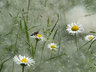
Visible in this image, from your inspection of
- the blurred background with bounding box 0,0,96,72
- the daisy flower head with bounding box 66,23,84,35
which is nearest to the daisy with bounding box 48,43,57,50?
the blurred background with bounding box 0,0,96,72

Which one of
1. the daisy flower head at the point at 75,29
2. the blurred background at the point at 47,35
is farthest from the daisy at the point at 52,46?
the daisy flower head at the point at 75,29

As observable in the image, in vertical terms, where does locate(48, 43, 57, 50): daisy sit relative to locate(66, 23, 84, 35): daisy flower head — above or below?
below

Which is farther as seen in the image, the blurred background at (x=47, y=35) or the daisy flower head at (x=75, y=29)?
the daisy flower head at (x=75, y=29)

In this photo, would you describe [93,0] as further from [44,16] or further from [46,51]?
[46,51]

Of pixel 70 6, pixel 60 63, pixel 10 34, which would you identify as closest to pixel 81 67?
pixel 60 63

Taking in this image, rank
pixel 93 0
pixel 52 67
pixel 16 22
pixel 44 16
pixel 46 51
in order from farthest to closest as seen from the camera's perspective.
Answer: pixel 93 0 < pixel 44 16 < pixel 16 22 < pixel 46 51 < pixel 52 67

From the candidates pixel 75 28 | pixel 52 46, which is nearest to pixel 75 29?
pixel 75 28

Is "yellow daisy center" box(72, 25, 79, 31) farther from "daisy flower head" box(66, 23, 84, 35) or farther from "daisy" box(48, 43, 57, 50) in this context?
"daisy" box(48, 43, 57, 50)

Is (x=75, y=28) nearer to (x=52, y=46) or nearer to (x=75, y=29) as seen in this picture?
(x=75, y=29)

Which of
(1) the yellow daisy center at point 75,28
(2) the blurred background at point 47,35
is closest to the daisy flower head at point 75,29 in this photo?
(1) the yellow daisy center at point 75,28

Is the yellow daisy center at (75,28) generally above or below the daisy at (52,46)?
above

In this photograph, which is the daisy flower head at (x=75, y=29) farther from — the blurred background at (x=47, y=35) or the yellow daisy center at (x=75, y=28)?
the blurred background at (x=47, y=35)
